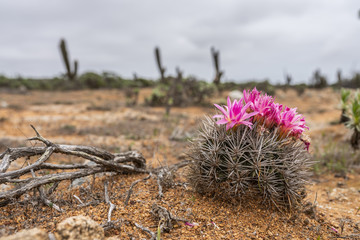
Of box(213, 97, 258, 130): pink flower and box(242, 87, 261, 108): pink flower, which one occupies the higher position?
box(242, 87, 261, 108): pink flower

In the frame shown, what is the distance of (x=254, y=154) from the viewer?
254 cm

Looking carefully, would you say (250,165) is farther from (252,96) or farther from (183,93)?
(183,93)

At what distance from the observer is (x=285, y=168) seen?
2.65 meters

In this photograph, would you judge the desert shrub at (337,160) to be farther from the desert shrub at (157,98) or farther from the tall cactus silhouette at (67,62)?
the tall cactus silhouette at (67,62)

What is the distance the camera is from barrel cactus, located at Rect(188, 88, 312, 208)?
2.56m

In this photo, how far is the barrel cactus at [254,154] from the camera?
8.39 feet

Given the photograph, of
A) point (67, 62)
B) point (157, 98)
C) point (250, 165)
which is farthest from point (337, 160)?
point (67, 62)

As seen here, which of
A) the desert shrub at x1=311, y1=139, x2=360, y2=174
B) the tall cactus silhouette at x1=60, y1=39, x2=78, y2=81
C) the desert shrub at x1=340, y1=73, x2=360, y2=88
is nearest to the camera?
the desert shrub at x1=311, y1=139, x2=360, y2=174

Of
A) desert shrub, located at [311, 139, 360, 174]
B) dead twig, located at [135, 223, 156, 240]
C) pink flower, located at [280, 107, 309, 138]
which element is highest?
pink flower, located at [280, 107, 309, 138]

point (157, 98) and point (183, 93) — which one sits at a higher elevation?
point (183, 93)

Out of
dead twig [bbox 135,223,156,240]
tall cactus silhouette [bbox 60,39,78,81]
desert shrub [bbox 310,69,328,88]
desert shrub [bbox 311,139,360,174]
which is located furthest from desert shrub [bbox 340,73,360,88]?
dead twig [bbox 135,223,156,240]

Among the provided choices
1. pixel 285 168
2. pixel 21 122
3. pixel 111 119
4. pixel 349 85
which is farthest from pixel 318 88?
pixel 285 168

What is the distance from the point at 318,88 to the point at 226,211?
31806mm

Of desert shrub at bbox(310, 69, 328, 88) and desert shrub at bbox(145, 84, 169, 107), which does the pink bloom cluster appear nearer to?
desert shrub at bbox(145, 84, 169, 107)
